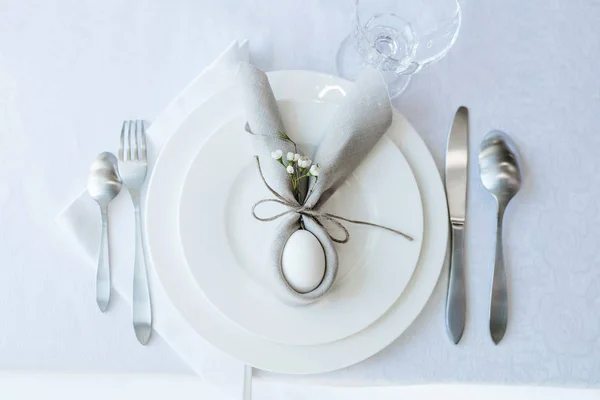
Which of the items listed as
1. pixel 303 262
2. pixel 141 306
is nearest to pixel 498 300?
pixel 303 262

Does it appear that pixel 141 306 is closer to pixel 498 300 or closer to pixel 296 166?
pixel 296 166

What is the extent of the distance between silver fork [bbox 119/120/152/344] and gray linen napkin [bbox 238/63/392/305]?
0.13 meters

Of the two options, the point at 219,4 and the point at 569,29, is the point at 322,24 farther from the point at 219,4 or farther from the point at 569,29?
the point at 569,29

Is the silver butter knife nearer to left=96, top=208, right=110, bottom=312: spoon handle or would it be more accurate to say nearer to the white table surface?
the white table surface

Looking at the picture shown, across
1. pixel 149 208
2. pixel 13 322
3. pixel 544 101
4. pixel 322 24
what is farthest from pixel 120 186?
pixel 544 101

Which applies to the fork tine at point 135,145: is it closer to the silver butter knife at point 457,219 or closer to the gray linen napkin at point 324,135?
the gray linen napkin at point 324,135

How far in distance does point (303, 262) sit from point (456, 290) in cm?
18

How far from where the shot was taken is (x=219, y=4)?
648mm

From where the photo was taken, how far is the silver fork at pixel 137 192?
0.58m

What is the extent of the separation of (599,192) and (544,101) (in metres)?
0.12

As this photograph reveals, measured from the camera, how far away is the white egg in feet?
1.68

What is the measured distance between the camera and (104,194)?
23.4 inches

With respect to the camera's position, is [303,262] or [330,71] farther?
[330,71]

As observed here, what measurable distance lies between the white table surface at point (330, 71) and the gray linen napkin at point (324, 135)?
0.07 metres
